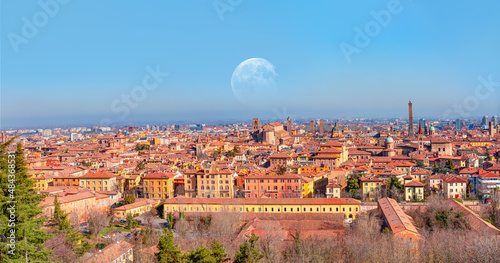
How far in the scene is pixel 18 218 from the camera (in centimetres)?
590

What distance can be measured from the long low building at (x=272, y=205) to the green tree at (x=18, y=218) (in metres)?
8.60

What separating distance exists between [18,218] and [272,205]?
396 inches

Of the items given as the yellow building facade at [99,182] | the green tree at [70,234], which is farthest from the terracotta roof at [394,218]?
the yellow building facade at [99,182]

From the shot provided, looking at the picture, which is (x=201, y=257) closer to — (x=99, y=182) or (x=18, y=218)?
(x=18, y=218)

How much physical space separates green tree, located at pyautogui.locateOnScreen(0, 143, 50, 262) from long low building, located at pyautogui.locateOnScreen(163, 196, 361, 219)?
860 cm

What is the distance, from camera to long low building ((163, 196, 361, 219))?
48.4ft

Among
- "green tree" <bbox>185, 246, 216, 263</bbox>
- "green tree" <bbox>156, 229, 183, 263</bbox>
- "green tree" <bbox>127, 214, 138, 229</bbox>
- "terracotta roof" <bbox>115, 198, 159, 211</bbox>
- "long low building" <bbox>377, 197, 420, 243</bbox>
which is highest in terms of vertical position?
"green tree" <bbox>185, 246, 216, 263</bbox>

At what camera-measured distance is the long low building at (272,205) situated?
1477 centimetres

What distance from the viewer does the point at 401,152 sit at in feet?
114

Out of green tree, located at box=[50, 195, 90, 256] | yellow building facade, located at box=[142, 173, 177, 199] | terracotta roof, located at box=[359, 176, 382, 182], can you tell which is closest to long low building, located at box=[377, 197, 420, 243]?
terracotta roof, located at box=[359, 176, 382, 182]

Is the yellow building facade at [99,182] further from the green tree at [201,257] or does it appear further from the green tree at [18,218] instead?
the green tree at [18,218]

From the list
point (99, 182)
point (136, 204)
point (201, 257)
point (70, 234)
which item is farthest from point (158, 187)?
point (201, 257)

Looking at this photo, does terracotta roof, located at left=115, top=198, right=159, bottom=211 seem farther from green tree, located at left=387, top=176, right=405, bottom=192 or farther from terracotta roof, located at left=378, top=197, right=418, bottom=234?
green tree, located at left=387, top=176, right=405, bottom=192

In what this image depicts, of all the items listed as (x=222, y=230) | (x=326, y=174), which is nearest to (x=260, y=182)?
(x=326, y=174)
